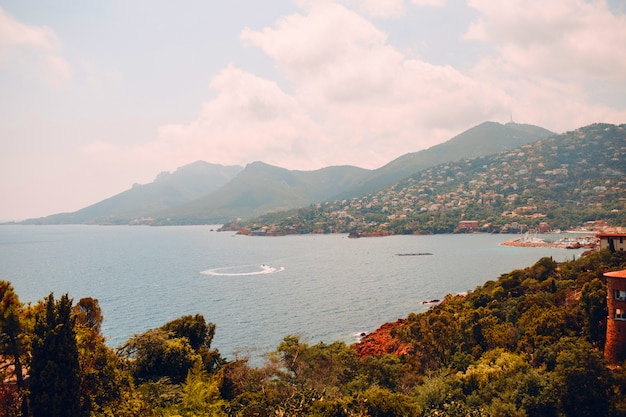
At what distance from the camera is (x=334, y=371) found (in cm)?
2702

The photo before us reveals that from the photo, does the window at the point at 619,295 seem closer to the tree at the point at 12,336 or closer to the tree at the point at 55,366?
the tree at the point at 55,366

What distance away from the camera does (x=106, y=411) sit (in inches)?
583

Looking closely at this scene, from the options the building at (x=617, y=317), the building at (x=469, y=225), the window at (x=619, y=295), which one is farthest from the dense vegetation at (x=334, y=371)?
the building at (x=469, y=225)

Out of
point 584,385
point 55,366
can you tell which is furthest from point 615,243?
point 55,366

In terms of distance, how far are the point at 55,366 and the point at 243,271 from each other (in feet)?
243

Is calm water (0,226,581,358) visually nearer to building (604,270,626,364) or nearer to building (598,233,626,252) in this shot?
building (598,233,626,252)

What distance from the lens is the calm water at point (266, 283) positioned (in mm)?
48594

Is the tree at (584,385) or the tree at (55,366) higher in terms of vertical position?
the tree at (55,366)

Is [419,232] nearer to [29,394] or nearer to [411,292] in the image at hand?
[411,292]

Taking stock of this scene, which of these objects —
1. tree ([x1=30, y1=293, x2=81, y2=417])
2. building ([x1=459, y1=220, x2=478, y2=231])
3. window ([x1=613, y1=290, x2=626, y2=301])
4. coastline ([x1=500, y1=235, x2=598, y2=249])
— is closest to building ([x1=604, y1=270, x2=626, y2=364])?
window ([x1=613, y1=290, x2=626, y2=301])

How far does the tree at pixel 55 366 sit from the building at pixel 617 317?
24501 mm

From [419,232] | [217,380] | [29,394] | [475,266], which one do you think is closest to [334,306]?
[217,380]

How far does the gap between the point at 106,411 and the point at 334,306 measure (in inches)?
1700

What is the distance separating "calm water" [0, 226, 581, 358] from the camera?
4859 cm
